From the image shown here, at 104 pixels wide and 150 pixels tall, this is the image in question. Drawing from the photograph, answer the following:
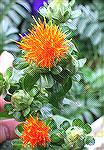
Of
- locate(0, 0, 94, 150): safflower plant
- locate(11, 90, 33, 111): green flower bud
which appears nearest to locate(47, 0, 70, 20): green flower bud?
locate(0, 0, 94, 150): safflower plant

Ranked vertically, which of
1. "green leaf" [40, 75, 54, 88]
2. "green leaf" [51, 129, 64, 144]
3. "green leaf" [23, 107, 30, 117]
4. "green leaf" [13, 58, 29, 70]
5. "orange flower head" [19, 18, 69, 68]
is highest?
"orange flower head" [19, 18, 69, 68]

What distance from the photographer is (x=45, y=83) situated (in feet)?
1.91

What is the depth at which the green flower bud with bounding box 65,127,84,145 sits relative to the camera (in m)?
0.57

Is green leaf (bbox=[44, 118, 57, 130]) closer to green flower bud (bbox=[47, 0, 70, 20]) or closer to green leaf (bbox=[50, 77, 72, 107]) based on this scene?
green leaf (bbox=[50, 77, 72, 107])

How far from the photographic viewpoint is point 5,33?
44.1 inches

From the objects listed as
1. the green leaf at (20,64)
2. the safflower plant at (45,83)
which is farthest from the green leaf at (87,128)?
the green leaf at (20,64)

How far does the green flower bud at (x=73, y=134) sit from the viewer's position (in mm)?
566

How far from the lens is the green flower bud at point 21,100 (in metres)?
0.60

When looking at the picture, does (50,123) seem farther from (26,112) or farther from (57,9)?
(57,9)

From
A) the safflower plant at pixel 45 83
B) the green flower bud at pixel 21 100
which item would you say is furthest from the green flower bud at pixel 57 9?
the green flower bud at pixel 21 100

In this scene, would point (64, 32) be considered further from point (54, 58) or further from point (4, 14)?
point (4, 14)

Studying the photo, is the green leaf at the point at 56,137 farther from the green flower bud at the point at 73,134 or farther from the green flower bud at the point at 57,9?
the green flower bud at the point at 57,9

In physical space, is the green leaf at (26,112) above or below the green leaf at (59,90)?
below

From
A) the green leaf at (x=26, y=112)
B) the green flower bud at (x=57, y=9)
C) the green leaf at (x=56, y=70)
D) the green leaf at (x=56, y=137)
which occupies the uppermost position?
the green flower bud at (x=57, y=9)
